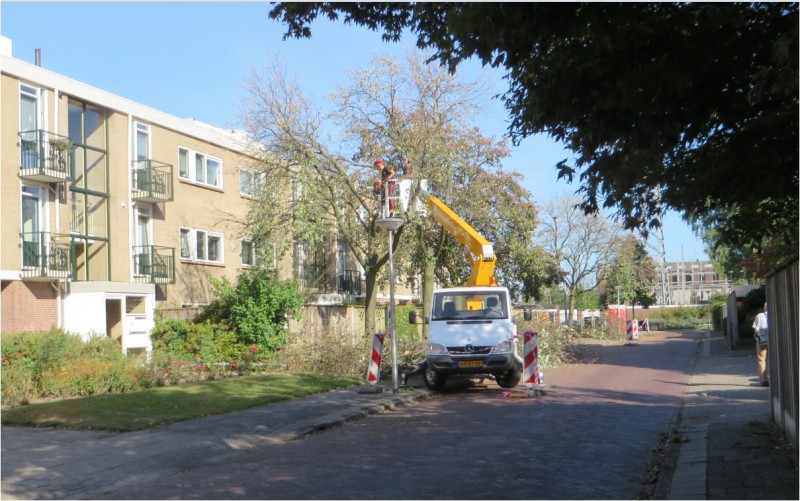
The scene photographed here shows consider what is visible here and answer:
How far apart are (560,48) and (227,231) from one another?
981 inches

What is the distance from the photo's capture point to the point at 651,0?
6520 millimetres

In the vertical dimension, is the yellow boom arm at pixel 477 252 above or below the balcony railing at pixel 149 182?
below

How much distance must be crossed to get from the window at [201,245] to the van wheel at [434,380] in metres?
13.1

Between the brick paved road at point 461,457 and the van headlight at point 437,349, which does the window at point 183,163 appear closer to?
the van headlight at point 437,349

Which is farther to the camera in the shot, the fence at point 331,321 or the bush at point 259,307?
the bush at point 259,307

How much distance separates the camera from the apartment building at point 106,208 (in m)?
21.7

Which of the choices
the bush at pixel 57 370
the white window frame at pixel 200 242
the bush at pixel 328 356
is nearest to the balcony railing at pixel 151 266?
the white window frame at pixel 200 242

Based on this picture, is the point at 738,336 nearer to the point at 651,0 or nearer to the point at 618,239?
the point at 618,239

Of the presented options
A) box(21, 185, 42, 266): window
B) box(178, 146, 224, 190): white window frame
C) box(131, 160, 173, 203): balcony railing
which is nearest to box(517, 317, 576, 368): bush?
box(131, 160, 173, 203): balcony railing

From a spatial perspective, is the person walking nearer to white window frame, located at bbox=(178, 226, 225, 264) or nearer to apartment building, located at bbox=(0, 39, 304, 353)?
apartment building, located at bbox=(0, 39, 304, 353)

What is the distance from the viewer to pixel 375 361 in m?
17.8

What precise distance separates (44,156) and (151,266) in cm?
544

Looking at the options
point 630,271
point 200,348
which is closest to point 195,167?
point 200,348

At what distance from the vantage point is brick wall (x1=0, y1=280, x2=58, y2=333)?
21.3 m
